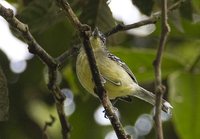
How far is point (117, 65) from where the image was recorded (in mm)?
3150

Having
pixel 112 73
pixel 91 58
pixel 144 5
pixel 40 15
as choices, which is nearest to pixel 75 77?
pixel 112 73

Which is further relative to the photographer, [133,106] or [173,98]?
[133,106]

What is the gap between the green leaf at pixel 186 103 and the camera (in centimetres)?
300

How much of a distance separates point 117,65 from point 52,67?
880 millimetres

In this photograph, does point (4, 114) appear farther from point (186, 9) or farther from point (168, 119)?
point (168, 119)

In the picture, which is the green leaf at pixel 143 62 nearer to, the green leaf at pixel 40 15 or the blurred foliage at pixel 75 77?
the blurred foliage at pixel 75 77

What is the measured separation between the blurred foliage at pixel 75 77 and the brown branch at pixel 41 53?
0.47 metres

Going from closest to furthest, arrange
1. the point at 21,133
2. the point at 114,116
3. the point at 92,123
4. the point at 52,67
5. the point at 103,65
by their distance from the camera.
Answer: the point at 114,116, the point at 52,67, the point at 103,65, the point at 21,133, the point at 92,123

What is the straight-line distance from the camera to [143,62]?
3281 millimetres

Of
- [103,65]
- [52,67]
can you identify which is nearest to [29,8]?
[103,65]

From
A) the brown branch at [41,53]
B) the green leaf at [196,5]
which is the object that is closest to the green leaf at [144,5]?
the green leaf at [196,5]

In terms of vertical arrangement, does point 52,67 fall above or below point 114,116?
above

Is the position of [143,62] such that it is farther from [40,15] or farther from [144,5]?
[40,15]

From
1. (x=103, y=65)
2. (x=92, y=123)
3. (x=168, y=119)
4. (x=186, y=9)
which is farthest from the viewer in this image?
(x=168, y=119)
